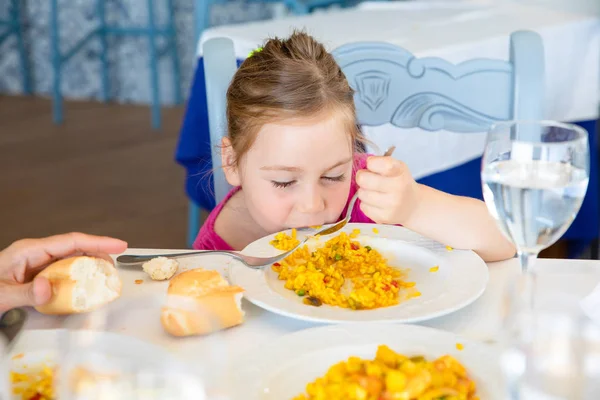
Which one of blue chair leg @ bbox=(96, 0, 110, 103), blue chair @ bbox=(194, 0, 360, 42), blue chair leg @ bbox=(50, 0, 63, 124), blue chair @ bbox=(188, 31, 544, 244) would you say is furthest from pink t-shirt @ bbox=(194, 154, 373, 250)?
blue chair leg @ bbox=(96, 0, 110, 103)

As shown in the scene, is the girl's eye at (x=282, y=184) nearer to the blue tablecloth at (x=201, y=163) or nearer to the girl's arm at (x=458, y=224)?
the girl's arm at (x=458, y=224)

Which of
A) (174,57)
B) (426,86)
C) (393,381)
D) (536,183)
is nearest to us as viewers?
(393,381)

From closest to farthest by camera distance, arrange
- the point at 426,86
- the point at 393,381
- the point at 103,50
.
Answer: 1. the point at 393,381
2. the point at 426,86
3. the point at 103,50

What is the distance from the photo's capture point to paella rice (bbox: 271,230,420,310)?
0.85 meters

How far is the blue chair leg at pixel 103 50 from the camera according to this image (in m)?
5.16

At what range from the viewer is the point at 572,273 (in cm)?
88

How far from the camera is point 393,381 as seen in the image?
539 millimetres

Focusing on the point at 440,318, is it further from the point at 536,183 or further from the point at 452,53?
the point at 452,53

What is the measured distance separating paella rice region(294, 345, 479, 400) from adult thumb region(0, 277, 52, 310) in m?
0.31

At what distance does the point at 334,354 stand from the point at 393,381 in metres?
0.14

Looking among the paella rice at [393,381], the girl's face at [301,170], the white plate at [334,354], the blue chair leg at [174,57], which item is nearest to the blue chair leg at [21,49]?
the blue chair leg at [174,57]

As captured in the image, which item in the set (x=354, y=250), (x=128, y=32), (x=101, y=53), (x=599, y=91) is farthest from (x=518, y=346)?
(x=101, y=53)

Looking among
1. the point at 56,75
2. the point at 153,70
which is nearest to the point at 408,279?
the point at 153,70

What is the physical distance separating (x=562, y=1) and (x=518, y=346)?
2.72 metres
